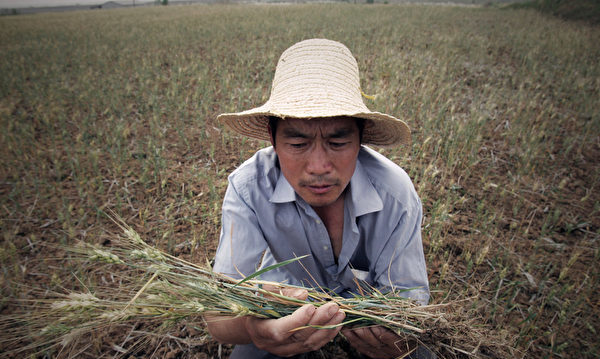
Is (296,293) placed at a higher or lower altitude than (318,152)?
lower

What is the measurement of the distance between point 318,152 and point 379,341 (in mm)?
878

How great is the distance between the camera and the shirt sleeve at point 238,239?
4.52ft

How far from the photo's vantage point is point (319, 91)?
1286 mm

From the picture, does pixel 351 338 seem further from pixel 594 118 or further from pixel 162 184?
pixel 594 118

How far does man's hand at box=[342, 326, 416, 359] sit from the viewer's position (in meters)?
1.20

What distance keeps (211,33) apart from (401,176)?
10.7 meters

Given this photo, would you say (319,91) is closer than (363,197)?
Yes

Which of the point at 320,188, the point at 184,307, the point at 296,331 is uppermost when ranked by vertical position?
the point at 320,188

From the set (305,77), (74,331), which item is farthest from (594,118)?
(74,331)

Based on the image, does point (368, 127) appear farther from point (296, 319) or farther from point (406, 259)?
point (296, 319)

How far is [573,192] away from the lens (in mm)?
2975

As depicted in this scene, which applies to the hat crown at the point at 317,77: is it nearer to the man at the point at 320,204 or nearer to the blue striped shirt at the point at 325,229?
the man at the point at 320,204

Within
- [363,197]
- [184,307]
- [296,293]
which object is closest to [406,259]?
[363,197]

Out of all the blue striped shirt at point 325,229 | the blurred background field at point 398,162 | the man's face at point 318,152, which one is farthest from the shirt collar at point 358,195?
the blurred background field at point 398,162
